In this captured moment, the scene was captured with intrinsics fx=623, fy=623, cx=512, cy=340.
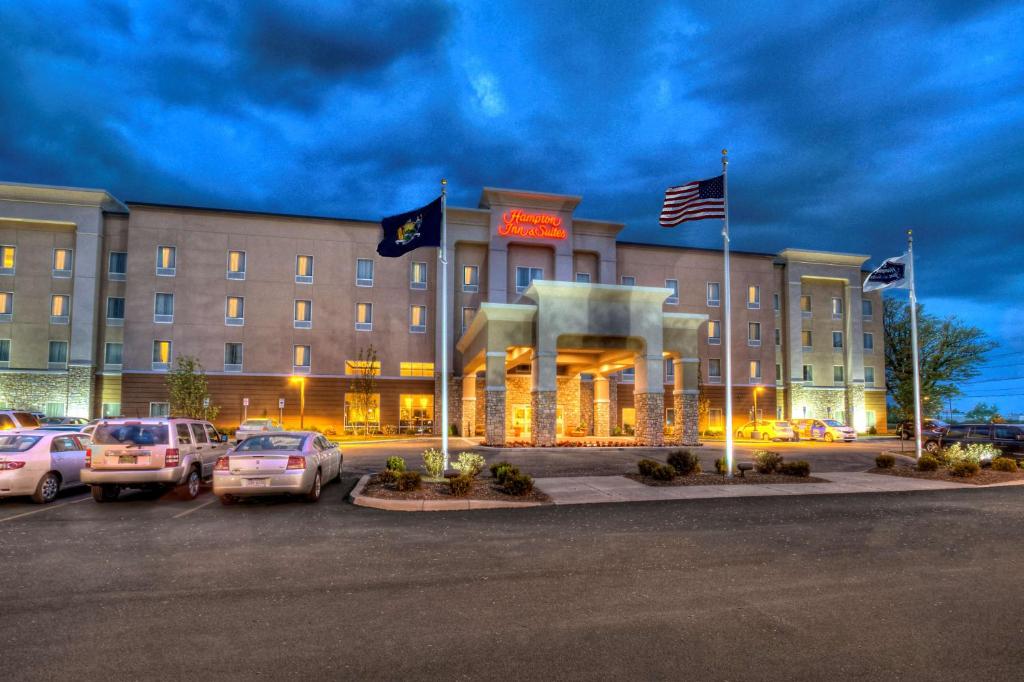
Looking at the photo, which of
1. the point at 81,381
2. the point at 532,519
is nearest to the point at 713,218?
the point at 532,519

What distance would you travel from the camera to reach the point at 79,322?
41281 mm

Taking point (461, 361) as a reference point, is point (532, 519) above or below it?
below

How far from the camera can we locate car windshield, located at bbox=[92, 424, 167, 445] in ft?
43.5

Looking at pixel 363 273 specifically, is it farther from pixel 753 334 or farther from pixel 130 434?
pixel 130 434

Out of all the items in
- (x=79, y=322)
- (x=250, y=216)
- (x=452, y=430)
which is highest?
(x=250, y=216)

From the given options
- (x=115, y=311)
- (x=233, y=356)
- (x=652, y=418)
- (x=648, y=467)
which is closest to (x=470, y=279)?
(x=233, y=356)

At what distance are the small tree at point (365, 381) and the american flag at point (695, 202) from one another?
90.9ft

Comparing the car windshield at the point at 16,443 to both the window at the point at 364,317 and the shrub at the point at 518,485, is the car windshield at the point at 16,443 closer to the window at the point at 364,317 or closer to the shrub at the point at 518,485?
the shrub at the point at 518,485

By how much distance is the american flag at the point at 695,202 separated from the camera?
18547 millimetres

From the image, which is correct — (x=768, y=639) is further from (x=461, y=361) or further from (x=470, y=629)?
(x=461, y=361)

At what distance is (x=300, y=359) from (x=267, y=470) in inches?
1274

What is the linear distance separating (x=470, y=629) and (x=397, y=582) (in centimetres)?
183

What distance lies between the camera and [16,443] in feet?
44.3

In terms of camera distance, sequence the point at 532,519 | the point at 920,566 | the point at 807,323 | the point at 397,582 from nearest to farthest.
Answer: the point at 397,582 → the point at 920,566 → the point at 532,519 → the point at 807,323
